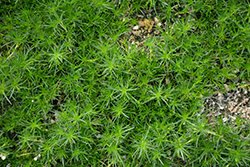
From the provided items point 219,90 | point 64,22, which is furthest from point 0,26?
point 219,90

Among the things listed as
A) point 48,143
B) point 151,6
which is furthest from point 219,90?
point 48,143

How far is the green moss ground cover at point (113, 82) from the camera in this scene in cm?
269

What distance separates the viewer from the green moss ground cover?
2.69m

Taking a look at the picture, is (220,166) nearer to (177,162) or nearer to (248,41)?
(177,162)

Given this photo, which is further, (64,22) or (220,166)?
(64,22)

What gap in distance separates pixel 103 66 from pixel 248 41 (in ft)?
6.26

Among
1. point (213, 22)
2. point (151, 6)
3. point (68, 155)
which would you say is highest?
point (151, 6)

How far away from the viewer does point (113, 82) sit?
9.02 feet

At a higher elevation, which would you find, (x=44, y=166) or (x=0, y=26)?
(x=0, y=26)

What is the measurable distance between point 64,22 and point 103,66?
81cm

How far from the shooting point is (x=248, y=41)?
9.11ft

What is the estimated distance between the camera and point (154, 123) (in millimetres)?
2717

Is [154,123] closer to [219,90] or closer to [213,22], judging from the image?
[219,90]

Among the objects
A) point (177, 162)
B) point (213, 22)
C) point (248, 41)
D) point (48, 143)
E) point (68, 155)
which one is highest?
point (213, 22)
